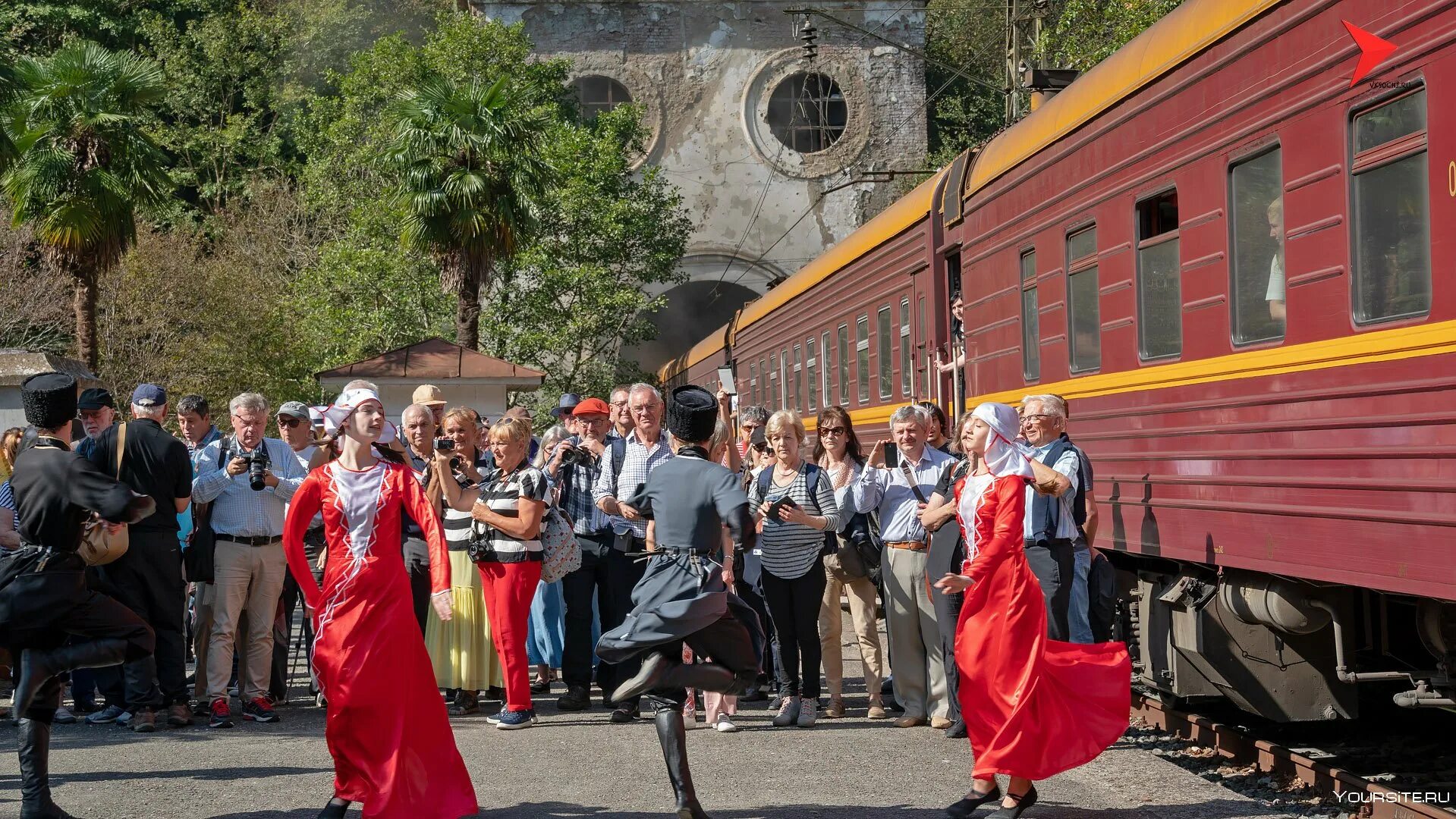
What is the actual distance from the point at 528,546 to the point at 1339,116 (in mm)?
5105

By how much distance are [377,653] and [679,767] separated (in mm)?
1328

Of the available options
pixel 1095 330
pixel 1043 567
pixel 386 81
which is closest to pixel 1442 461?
pixel 1043 567

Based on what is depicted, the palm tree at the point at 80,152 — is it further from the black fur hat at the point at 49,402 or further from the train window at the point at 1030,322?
the black fur hat at the point at 49,402

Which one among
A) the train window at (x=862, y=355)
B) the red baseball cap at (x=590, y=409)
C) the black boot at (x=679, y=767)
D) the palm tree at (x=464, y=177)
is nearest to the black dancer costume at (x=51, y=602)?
the black boot at (x=679, y=767)

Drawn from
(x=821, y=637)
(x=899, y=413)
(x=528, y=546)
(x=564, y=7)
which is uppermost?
(x=564, y=7)

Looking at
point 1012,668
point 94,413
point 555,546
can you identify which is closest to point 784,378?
point 555,546

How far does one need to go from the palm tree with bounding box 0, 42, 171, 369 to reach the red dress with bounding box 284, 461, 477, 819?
59.6 feet

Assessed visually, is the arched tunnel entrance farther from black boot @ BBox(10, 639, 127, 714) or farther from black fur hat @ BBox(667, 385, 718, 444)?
black boot @ BBox(10, 639, 127, 714)

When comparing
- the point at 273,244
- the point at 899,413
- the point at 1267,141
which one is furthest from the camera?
the point at 273,244

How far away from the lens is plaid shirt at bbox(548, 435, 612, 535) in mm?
10523

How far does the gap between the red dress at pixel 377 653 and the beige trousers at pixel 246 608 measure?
3.30 meters

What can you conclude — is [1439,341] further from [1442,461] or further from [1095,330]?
[1095,330]

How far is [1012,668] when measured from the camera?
6730mm

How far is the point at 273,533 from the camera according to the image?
9.89m
